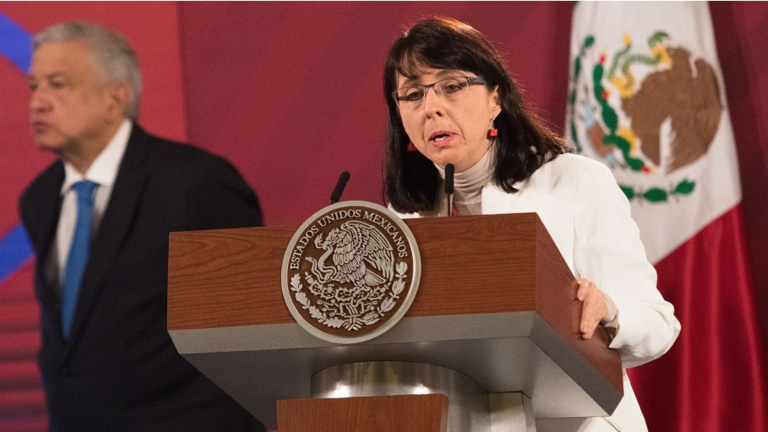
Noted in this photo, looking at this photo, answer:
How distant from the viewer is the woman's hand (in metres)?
1.58

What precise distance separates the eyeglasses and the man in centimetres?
134

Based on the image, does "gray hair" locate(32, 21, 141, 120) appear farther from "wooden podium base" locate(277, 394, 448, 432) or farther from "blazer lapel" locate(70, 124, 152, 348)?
"wooden podium base" locate(277, 394, 448, 432)

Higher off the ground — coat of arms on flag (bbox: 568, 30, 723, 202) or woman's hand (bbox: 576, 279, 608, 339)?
coat of arms on flag (bbox: 568, 30, 723, 202)

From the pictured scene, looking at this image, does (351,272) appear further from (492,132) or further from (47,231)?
(47,231)

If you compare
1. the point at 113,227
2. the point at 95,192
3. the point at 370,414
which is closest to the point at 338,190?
the point at 370,414

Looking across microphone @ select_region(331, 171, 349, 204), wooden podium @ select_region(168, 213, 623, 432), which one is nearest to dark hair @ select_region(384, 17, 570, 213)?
microphone @ select_region(331, 171, 349, 204)

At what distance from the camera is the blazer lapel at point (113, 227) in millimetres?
3254

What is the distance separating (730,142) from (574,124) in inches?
18.8

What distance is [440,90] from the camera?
84.1 inches

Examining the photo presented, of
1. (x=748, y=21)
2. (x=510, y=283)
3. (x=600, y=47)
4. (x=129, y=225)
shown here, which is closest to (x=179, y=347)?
(x=510, y=283)

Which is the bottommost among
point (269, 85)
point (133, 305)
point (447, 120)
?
point (133, 305)

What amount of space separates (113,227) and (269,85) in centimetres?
78

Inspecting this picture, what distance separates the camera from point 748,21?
10.5 feet

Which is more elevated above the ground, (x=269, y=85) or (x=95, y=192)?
(x=269, y=85)
